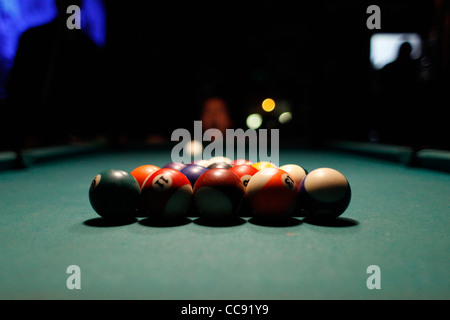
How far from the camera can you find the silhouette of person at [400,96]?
8.30 m

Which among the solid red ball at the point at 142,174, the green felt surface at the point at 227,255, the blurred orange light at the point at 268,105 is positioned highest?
the blurred orange light at the point at 268,105

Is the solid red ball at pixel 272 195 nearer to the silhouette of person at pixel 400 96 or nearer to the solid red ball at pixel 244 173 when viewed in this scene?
the solid red ball at pixel 244 173

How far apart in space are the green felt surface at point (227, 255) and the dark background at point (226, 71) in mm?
3211

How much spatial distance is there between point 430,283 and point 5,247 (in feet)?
6.45

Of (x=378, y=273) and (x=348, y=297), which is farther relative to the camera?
(x=378, y=273)

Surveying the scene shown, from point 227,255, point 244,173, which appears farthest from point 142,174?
point 227,255

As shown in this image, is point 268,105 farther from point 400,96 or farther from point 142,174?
point 142,174

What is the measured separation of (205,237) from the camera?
2.08 metres

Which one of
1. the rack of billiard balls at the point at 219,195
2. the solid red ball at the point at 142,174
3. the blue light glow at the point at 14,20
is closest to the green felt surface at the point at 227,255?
the rack of billiard balls at the point at 219,195

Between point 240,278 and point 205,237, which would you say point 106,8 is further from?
point 240,278

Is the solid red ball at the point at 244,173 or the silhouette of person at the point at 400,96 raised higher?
the silhouette of person at the point at 400,96

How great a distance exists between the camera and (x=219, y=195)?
246 centimetres

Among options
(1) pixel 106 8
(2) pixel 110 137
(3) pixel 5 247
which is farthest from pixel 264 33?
(3) pixel 5 247

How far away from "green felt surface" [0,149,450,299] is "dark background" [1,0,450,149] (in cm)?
321
